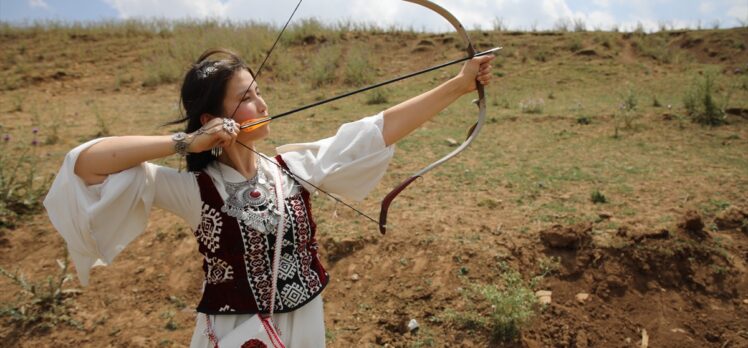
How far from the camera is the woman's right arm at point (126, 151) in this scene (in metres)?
1.37

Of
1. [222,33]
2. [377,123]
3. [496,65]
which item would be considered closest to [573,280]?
[377,123]

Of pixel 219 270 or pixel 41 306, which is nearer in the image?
pixel 219 270

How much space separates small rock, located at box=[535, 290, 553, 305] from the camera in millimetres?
2907

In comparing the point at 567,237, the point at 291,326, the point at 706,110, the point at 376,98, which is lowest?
the point at 567,237

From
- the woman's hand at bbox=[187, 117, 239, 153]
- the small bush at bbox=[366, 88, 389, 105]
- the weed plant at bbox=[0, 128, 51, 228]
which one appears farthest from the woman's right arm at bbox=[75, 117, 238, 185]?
the small bush at bbox=[366, 88, 389, 105]

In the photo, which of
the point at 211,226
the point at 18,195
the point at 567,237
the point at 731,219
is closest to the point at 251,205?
the point at 211,226

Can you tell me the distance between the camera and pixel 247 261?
161 centimetres

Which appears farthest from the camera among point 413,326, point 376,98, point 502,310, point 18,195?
point 376,98

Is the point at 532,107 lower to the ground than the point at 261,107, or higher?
lower

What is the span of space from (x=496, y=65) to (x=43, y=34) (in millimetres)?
11677

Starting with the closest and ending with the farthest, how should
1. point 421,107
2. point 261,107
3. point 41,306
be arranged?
point 261,107 → point 421,107 → point 41,306

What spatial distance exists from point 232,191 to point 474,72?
2.96ft

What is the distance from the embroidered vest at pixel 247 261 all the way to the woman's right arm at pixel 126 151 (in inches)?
8.0

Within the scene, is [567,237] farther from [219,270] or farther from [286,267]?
[219,270]
